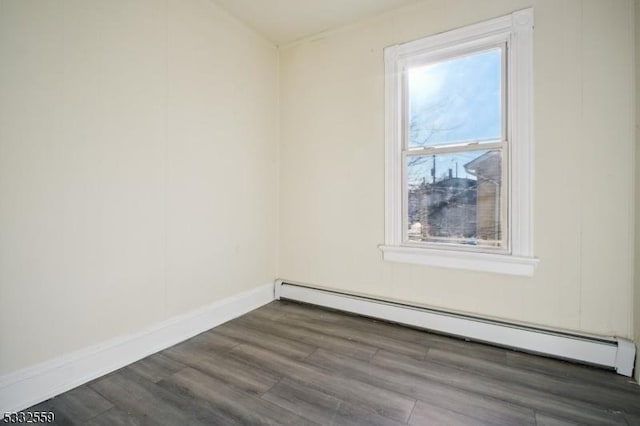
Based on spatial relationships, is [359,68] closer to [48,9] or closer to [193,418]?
[48,9]

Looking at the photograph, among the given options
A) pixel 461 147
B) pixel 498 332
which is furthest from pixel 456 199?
pixel 498 332

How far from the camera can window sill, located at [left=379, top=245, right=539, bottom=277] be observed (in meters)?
2.26

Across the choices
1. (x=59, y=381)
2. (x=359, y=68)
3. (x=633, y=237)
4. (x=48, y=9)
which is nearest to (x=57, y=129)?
(x=48, y=9)

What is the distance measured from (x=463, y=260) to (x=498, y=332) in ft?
1.89

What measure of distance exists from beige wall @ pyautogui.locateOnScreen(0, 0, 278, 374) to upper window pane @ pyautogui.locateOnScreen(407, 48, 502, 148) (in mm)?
1615

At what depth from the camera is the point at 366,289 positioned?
A: 2.95m

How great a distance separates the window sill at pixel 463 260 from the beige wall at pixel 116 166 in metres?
1.51

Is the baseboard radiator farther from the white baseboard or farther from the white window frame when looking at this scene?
the white baseboard

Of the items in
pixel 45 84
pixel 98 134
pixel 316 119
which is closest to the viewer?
pixel 45 84

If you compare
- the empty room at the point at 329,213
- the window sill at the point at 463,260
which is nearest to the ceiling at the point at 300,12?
the empty room at the point at 329,213

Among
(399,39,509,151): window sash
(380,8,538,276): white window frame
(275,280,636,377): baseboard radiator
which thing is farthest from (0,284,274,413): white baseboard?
(399,39,509,151): window sash

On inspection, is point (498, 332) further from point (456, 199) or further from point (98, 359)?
point (98, 359)

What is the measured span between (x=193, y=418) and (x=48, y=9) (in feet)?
→ 7.71

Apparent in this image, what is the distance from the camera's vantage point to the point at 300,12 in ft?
9.13
